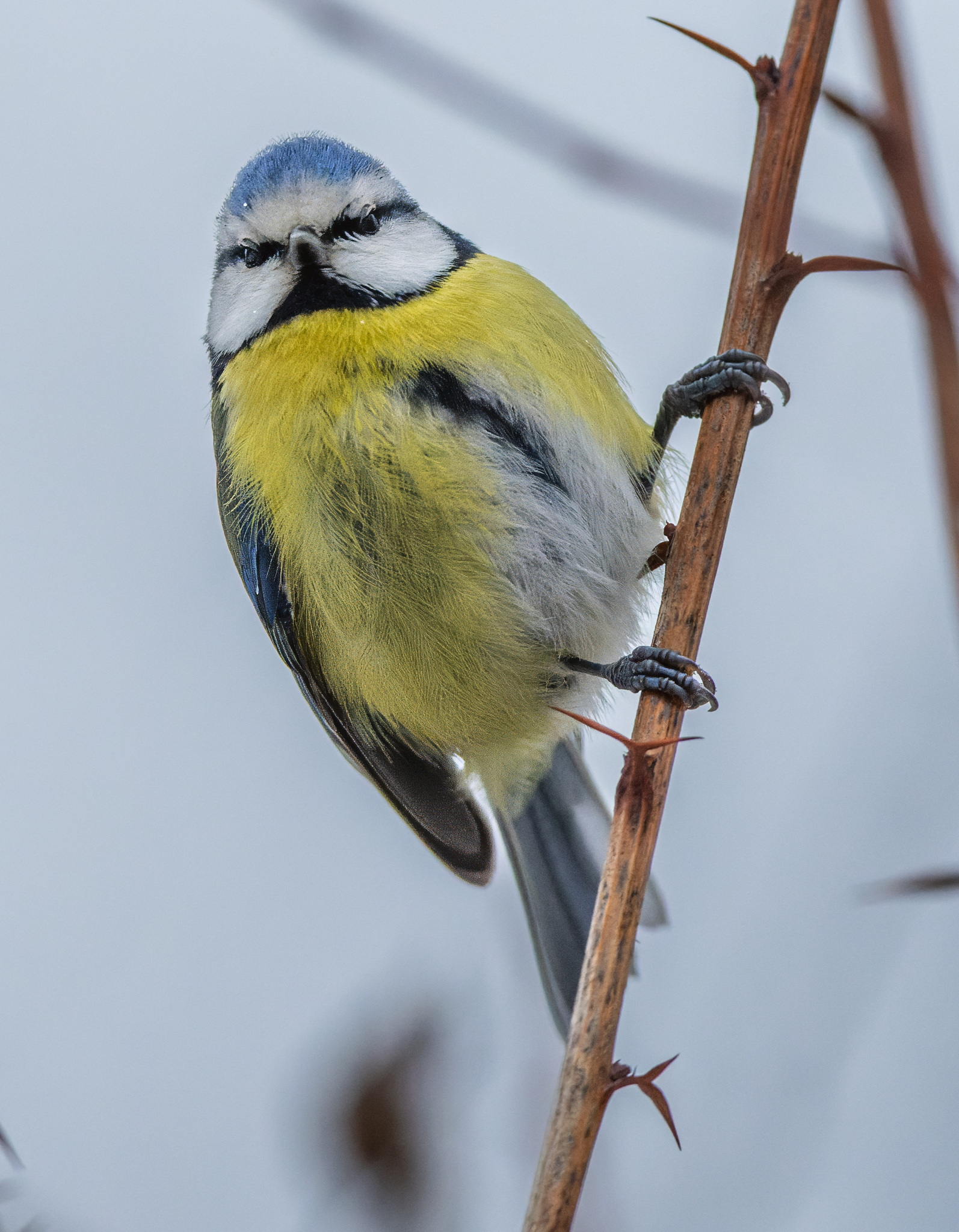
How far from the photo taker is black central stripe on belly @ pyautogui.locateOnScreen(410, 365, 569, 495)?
1132 mm

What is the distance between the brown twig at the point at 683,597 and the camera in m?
0.62

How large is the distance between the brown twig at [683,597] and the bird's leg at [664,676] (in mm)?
20

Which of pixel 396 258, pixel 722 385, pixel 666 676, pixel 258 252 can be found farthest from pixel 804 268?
pixel 258 252

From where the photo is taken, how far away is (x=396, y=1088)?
94 centimetres

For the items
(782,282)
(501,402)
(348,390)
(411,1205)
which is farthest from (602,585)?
(411,1205)

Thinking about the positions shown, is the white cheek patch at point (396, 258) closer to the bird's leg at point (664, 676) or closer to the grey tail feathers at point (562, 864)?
the bird's leg at point (664, 676)

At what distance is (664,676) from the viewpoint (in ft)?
3.16

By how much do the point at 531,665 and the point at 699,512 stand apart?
497 mm

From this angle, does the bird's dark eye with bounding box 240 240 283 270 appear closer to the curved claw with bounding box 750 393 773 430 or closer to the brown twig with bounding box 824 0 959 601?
the curved claw with bounding box 750 393 773 430

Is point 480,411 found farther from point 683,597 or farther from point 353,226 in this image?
point 683,597

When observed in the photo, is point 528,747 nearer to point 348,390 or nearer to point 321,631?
point 321,631

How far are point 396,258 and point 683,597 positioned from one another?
667mm

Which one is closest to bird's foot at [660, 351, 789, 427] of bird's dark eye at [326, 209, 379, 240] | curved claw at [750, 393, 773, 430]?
curved claw at [750, 393, 773, 430]

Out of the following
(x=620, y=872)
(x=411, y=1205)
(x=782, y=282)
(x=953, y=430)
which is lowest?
(x=411, y=1205)
